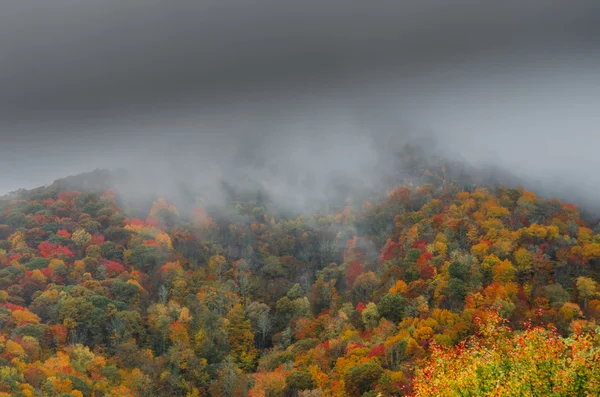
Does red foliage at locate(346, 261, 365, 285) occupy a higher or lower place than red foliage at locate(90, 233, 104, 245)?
lower

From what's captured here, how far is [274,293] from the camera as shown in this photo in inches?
5226

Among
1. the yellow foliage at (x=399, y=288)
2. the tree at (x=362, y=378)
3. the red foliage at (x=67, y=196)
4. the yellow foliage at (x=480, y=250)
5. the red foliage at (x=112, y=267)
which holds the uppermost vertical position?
the red foliage at (x=67, y=196)

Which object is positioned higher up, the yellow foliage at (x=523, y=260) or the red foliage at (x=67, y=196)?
the red foliage at (x=67, y=196)

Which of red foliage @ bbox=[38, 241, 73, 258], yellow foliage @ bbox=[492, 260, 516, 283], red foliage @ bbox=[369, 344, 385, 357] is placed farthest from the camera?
red foliage @ bbox=[38, 241, 73, 258]

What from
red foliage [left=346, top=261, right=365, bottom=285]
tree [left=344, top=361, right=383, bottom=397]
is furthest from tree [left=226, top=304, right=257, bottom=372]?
Answer: tree [left=344, top=361, right=383, bottom=397]

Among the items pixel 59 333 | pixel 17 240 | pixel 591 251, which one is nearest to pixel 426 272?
pixel 591 251

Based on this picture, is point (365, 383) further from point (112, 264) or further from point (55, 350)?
point (112, 264)

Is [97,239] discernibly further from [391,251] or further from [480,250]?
[480,250]

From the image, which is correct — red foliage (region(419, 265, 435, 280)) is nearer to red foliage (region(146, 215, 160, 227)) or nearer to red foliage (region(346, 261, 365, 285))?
red foliage (region(346, 261, 365, 285))

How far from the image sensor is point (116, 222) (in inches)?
5669

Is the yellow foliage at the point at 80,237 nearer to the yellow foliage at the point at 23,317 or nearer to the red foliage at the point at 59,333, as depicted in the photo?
the yellow foliage at the point at 23,317

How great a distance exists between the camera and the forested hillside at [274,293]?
80.3 meters

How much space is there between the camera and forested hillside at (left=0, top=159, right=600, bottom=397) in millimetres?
80312

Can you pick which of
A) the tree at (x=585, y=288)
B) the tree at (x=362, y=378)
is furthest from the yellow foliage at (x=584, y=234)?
the tree at (x=362, y=378)
